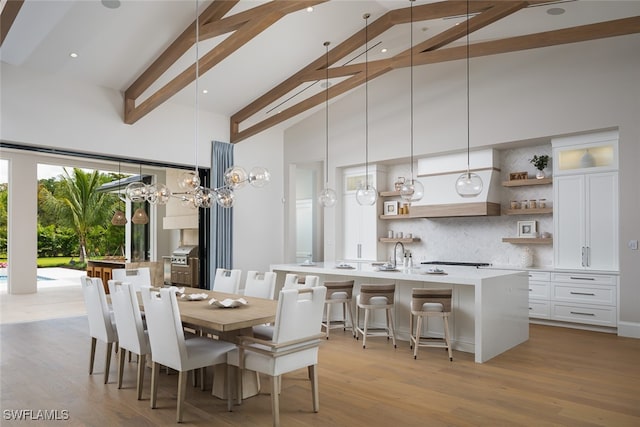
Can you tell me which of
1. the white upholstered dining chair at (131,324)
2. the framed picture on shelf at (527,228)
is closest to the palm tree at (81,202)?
the white upholstered dining chair at (131,324)

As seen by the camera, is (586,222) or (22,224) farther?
(22,224)

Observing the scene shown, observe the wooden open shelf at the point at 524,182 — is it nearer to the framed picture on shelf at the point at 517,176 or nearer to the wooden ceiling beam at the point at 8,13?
the framed picture on shelf at the point at 517,176

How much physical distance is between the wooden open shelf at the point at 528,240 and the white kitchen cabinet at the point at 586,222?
0.19 meters

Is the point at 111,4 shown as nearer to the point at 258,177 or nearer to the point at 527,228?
the point at 258,177

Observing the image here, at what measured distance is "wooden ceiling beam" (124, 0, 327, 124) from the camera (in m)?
4.88

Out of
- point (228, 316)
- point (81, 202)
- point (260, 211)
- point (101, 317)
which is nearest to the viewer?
point (228, 316)

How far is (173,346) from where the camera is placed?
3170 mm

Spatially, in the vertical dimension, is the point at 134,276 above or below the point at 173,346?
above

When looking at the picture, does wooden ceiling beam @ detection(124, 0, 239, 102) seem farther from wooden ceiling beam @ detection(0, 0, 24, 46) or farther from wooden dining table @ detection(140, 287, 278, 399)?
wooden dining table @ detection(140, 287, 278, 399)

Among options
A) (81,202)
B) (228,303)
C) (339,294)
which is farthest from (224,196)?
(81,202)

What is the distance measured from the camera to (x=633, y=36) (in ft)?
18.3

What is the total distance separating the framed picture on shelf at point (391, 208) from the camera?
8359 millimetres

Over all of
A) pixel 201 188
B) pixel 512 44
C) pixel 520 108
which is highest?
pixel 512 44

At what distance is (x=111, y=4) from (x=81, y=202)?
8763 millimetres
